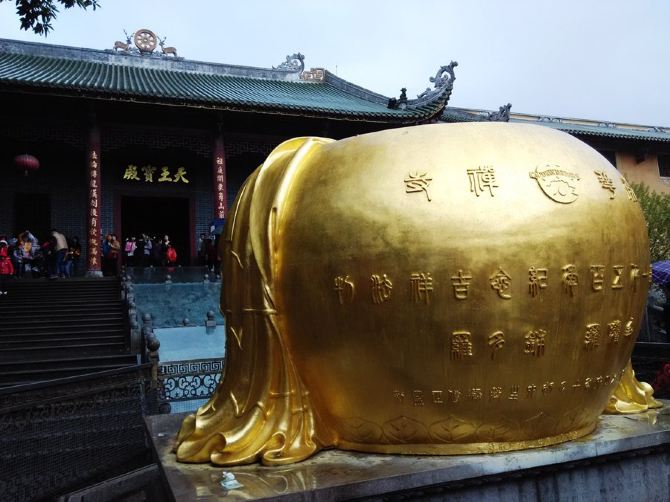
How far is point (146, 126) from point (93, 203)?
2.48 metres

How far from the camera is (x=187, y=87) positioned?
49.5 ft

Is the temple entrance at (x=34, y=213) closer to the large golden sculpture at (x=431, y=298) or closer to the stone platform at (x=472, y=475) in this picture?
the stone platform at (x=472, y=475)

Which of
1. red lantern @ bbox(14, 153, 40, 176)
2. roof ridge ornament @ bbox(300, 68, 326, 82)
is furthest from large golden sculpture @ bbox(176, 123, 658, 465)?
roof ridge ornament @ bbox(300, 68, 326, 82)

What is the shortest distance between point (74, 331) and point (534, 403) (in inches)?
322

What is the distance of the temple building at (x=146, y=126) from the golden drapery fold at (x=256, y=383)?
1035cm

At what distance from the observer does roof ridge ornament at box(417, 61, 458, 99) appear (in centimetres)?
1378

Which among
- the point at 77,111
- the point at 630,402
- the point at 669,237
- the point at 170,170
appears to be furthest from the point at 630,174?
the point at 630,402

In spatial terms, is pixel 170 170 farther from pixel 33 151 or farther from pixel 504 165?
pixel 504 165

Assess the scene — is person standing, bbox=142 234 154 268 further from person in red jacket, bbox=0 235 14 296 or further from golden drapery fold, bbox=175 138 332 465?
golden drapery fold, bbox=175 138 332 465

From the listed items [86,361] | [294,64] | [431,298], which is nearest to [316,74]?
[294,64]

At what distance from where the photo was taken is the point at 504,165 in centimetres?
260

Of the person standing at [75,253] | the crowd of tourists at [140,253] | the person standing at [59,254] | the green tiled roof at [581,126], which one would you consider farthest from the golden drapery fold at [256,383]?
the green tiled roof at [581,126]

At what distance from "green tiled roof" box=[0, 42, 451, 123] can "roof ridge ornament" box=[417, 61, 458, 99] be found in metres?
0.18

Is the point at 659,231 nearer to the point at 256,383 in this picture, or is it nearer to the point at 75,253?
the point at 75,253
